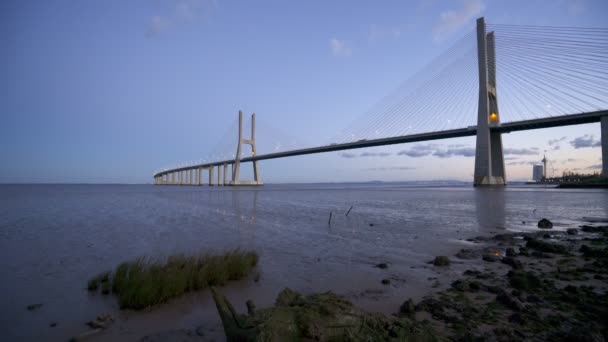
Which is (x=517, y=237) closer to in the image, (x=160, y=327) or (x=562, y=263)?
(x=562, y=263)

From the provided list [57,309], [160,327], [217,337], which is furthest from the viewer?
[57,309]

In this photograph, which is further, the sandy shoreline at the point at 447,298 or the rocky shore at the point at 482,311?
the sandy shoreline at the point at 447,298

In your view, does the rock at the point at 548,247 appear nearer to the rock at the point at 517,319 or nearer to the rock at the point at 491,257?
the rock at the point at 491,257

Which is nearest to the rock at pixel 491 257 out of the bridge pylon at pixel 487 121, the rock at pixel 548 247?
the rock at pixel 548 247

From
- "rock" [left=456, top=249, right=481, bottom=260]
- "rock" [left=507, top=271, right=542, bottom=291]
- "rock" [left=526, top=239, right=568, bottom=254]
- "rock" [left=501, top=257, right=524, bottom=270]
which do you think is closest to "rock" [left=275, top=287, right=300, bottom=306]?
"rock" [left=507, top=271, right=542, bottom=291]

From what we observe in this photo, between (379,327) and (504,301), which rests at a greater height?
(379,327)

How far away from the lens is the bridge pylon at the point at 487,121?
4281 cm

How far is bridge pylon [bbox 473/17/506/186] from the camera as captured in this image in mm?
42812

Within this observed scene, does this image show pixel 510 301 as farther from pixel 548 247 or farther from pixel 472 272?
pixel 548 247

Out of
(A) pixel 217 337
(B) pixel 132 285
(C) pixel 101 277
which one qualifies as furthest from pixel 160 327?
(C) pixel 101 277

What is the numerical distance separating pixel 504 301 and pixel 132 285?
17.0 feet

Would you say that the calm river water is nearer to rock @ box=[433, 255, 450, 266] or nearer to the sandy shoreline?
the sandy shoreline

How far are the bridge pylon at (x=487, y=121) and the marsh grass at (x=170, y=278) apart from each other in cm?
4466

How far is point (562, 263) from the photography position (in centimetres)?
605
